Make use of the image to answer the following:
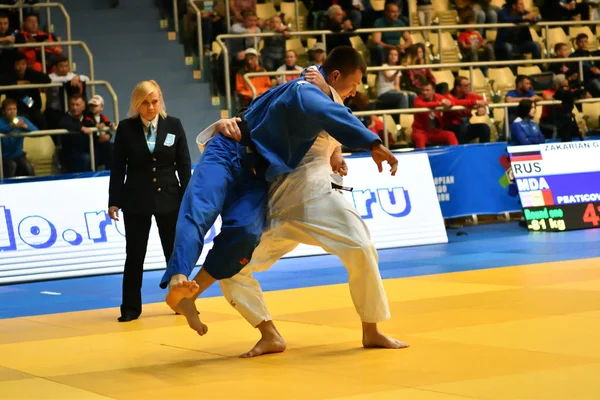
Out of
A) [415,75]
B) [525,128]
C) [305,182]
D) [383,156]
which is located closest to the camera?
[383,156]

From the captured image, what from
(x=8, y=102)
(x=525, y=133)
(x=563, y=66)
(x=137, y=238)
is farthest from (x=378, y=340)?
(x=563, y=66)

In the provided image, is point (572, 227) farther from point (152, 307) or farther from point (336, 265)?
point (152, 307)

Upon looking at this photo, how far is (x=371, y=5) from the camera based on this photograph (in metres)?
20.0

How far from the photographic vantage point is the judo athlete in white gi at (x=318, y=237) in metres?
6.32

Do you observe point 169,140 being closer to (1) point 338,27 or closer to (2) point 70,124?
(2) point 70,124

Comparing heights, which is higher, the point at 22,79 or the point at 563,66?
the point at 22,79

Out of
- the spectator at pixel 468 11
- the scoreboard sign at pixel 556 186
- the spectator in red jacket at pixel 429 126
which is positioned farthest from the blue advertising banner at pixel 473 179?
the spectator at pixel 468 11

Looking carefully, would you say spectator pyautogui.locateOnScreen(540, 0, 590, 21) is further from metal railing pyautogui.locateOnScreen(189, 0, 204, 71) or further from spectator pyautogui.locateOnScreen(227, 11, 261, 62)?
metal railing pyautogui.locateOnScreen(189, 0, 204, 71)

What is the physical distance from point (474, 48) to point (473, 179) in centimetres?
481

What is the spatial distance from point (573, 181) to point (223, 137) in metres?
9.75

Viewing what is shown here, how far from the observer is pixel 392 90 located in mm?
17328

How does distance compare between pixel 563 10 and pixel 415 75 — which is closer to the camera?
pixel 415 75

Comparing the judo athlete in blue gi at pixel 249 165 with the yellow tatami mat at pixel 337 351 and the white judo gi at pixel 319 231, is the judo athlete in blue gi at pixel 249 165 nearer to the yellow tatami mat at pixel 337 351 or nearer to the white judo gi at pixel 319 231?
the white judo gi at pixel 319 231

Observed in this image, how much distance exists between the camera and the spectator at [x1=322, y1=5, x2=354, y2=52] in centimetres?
1828
